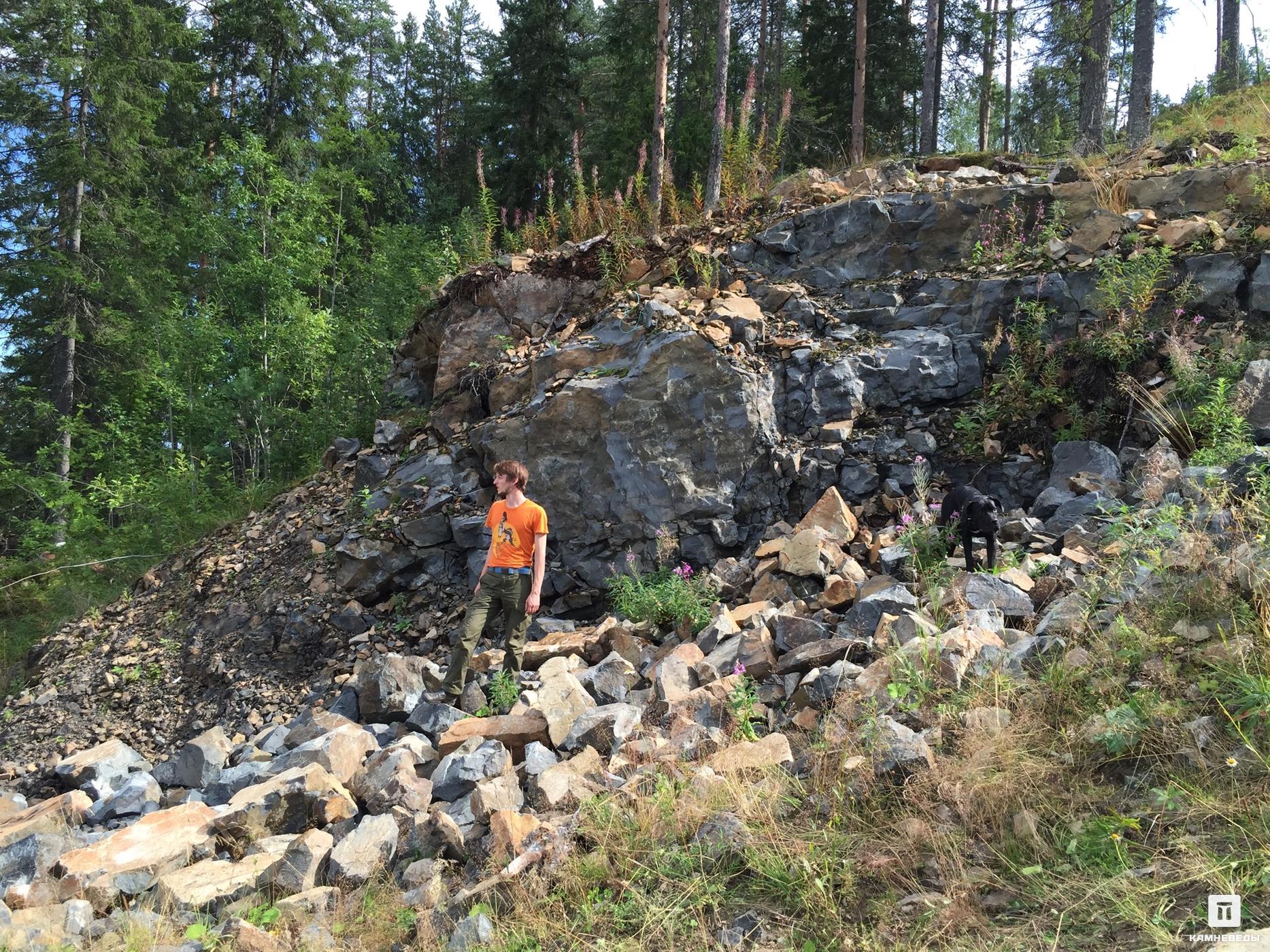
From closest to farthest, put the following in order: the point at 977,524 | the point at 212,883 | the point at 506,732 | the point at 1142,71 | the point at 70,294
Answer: the point at 212,883 < the point at 506,732 < the point at 977,524 < the point at 1142,71 < the point at 70,294

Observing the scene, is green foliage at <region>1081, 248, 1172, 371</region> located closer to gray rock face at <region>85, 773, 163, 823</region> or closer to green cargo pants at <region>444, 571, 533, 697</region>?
green cargo pants at <region>444, 571, 533, 697</region>

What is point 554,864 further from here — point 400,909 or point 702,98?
point 702,98

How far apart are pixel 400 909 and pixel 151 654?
669cm

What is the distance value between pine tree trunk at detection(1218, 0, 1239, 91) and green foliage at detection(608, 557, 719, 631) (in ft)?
54.9

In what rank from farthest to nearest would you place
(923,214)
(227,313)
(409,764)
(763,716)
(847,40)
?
1. (847,40)
2. (227,313)
3. (923,214)
4. (409,764)
5. (763,716)

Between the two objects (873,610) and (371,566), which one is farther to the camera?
(371,566)

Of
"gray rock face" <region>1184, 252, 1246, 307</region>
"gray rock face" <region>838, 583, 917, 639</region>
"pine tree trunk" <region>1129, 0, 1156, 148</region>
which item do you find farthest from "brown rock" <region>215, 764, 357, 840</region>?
"pine tree trunk" <region>1129, 0, 1156, 148</region>

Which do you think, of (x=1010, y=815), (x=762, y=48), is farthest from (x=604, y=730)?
(x=762, y=48)

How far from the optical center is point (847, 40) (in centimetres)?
1983

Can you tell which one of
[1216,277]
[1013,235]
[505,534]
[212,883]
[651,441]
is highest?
[1013,235]

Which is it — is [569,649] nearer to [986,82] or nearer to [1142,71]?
[1142,71]

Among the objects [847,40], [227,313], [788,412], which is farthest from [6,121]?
[847,40]

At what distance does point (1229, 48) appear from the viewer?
1773 centimetres

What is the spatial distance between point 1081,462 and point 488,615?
5.71 meters
